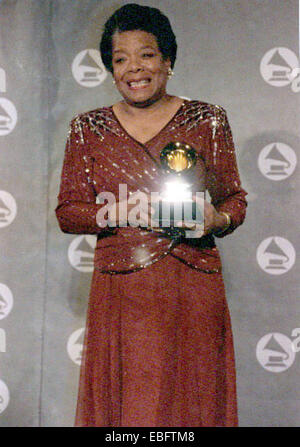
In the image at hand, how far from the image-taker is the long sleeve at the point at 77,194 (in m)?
1.38

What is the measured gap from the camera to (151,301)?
Result: 4.39 ft

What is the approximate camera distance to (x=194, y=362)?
4.44 feet

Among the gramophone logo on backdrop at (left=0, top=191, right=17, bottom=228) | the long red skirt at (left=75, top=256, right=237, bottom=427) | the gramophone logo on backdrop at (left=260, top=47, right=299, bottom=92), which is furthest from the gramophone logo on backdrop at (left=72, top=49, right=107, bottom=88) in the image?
the long red skirt at (left=75, top=256, right=237, bottom=427)

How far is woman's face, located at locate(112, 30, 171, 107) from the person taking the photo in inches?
55.9

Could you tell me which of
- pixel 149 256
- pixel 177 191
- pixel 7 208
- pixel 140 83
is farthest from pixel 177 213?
pixel 7 208

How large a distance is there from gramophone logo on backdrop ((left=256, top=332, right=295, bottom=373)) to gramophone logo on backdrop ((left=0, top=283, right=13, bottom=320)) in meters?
1.01

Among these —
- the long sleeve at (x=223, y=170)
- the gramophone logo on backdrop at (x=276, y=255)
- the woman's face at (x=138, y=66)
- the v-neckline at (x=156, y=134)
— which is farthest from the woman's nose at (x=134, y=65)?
the gramophone logo on backdrop at (x=276, y=255)

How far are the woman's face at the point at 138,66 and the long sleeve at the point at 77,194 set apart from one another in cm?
18

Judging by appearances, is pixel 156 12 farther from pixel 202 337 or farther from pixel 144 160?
pixel 202 337

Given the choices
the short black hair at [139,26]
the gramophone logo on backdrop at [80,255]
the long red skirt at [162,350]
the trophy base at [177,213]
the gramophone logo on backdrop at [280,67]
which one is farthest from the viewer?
the gramophone logo on backdrop at [80,255]

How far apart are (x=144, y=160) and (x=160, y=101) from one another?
212 mm

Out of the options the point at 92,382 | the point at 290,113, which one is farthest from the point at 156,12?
the point at 92,382

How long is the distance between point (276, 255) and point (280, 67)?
75 centimetres

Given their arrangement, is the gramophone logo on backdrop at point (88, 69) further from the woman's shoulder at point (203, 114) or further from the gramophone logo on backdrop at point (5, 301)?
the gramophone logo on backdrop at point (5, 301)
